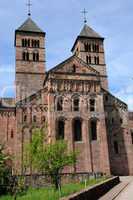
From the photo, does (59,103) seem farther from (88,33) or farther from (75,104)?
(88,33)

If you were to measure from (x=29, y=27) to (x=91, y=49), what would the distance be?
42.9ft

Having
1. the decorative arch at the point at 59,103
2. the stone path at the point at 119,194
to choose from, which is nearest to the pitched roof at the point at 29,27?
the decorative arch at the point at 59,103

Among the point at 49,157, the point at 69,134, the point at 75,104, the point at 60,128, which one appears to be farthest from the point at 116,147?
the point at 49,157

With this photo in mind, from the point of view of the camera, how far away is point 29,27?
64.0 metres

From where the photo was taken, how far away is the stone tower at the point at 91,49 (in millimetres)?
64625

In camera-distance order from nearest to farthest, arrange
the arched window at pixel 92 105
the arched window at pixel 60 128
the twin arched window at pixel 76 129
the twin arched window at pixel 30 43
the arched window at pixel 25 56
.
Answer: the arched window at pixel 60 128, the twin arched window at pixel 76 129, the arched window at pixel 92 105, the arched window at pixel 25 56, the twin arched window at pixel 30 43

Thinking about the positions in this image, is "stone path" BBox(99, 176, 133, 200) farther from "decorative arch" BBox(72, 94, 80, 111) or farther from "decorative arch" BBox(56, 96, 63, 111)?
"decorative arch" BBox(72, 94, 80, 111)

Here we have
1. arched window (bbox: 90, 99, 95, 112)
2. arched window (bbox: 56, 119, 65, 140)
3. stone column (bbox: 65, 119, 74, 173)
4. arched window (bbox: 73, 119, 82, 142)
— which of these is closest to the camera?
stone column (bbox: 65, 119, 74, 173)

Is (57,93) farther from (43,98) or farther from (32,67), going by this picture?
(32,67)

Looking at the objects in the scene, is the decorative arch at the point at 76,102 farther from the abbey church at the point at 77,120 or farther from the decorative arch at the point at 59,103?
the decorative arch at the point at 59,103

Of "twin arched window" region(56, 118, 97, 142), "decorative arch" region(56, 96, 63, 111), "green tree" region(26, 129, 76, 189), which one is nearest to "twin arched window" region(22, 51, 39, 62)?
"decorative arch" region(56, 96, 63, 111)

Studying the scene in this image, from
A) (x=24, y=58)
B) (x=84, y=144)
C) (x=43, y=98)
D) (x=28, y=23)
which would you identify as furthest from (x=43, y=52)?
(x=84, y=144)

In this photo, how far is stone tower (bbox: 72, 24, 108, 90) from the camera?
64.6 meters

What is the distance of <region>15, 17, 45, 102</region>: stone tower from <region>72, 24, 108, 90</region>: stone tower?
8093 mm
